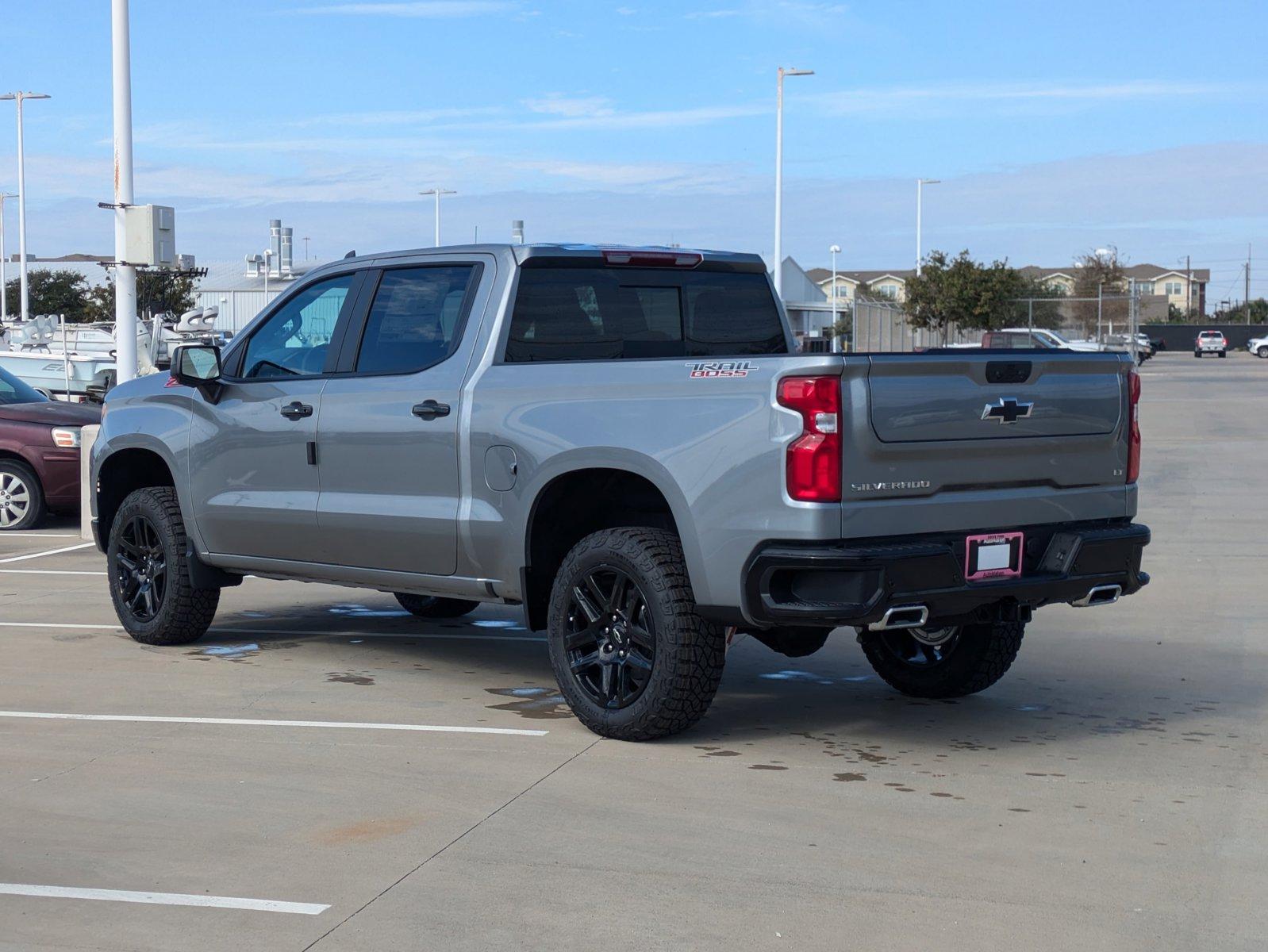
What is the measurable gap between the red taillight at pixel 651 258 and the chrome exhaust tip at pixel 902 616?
239 cm

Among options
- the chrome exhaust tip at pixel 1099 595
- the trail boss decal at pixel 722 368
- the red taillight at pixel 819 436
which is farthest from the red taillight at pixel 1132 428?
the trail boss decal at pixel 722 368

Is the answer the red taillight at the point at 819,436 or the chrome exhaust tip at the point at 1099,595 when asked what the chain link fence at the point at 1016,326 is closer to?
the chrome exhaust tip at the point at 1099,595

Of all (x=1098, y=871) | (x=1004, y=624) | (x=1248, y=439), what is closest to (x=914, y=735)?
(x=1004, y=624)

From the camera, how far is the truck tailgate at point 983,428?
5.96 m

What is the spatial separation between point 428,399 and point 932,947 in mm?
3794

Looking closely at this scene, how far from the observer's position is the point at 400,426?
24.6 ft

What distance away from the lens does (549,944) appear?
4.43 meters

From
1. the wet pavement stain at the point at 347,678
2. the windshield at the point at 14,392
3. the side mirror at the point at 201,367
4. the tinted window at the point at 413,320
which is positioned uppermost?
the tinted window at the point at 413,320

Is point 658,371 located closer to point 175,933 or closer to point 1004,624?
point 1004,624

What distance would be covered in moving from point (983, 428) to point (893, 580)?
0.75 meters

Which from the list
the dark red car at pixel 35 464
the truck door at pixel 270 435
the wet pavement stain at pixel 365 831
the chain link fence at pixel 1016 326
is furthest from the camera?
the chain link fence at pixel 1016 326

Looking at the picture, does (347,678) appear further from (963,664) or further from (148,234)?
(148,234)

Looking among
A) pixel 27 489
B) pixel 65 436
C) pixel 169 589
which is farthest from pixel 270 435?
pixel 27 489

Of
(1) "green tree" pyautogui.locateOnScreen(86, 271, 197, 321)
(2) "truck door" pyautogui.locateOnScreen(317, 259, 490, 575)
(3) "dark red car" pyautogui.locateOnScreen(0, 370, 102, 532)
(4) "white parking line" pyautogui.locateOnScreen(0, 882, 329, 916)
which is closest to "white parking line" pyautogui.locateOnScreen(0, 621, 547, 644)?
(2) "truck door" pyautogui.locateOnScreen(317, 259, 490, 575)
